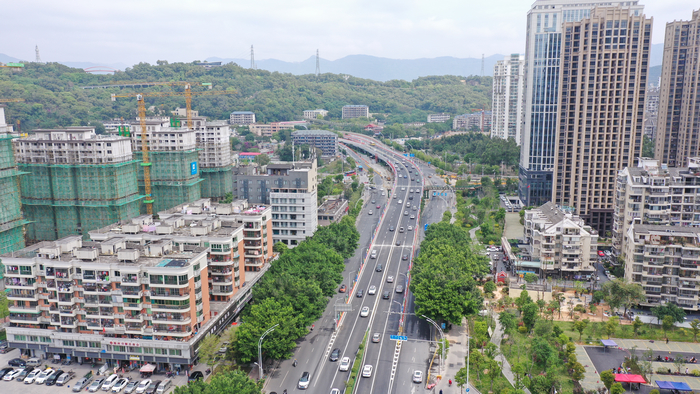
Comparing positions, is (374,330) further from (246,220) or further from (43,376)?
(43,376)

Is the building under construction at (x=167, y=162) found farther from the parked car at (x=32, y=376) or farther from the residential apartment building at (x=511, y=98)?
the residential apartment building at (x=511, y=98)

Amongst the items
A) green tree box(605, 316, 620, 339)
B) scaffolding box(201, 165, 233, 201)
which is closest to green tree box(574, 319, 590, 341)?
green tree box(605, 316, 620, 339)

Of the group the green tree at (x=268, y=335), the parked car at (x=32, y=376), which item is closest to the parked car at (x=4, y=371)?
the parked car at (x=32, y=376)

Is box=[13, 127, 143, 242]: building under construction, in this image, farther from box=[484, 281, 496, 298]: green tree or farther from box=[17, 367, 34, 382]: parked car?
box=[484, 281, 496, 298]: green tree

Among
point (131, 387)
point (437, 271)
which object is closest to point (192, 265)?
point (131, 387)

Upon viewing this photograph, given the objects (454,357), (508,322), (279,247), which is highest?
(279,247)

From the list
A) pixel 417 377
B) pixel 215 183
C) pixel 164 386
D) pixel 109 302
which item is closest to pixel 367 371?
pixel 417 377

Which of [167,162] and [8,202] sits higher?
[167,162]
